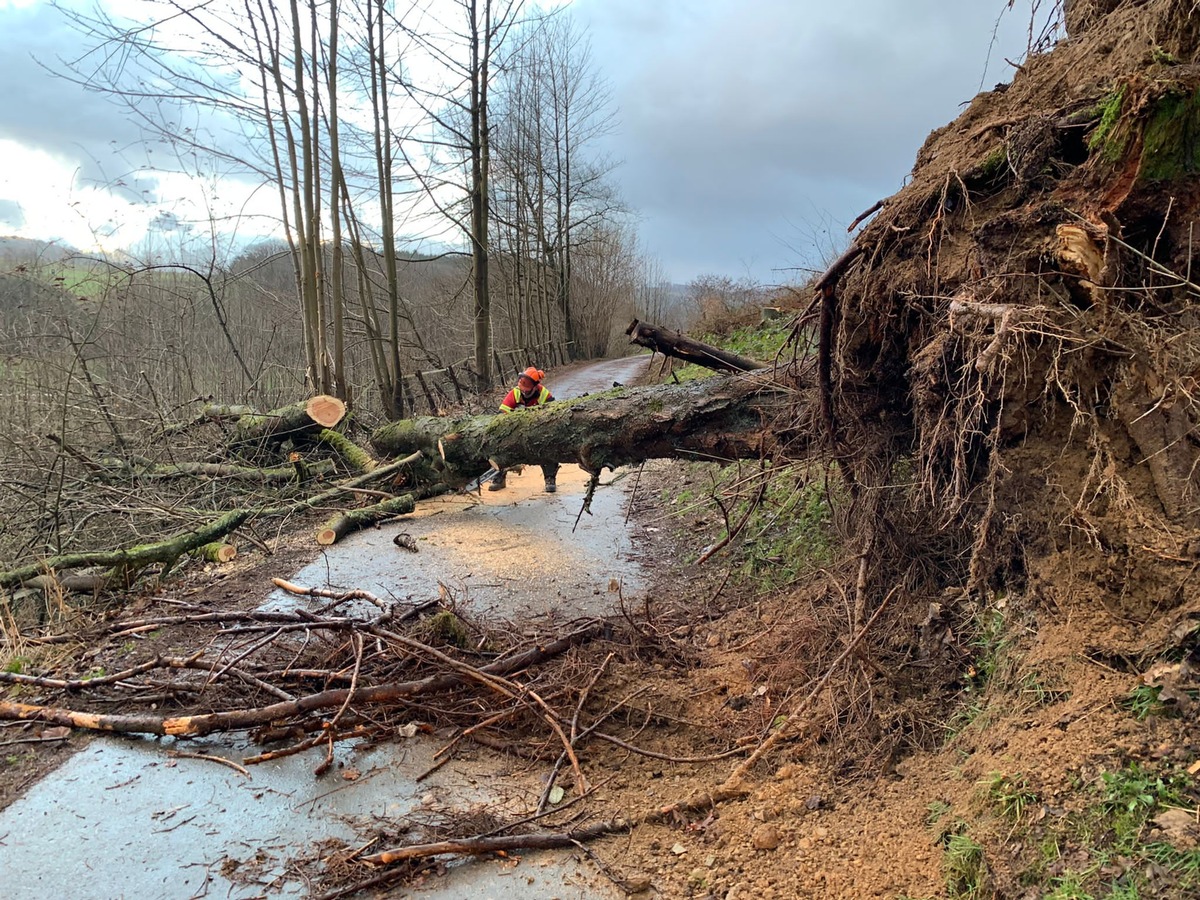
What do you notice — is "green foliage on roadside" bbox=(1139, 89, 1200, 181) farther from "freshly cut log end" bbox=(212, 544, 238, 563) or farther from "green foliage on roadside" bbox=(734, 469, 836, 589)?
"freshly cut log end" bbox=(212, 544, 238, 563)

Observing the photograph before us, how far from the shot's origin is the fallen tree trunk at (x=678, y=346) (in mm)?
4938

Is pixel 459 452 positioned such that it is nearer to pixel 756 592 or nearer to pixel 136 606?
pixel 136 606

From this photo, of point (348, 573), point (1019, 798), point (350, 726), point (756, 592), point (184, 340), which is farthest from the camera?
point (184, 340)

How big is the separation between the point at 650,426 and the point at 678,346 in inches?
26.2

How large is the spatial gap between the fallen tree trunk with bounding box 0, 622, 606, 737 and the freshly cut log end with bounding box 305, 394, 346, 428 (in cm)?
585

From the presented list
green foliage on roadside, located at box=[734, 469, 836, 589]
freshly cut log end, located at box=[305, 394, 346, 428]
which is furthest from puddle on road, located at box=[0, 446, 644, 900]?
freshly cut log end, located at box=[305, 394, 346, 428]

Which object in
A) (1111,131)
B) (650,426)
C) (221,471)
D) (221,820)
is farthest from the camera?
(221,471)

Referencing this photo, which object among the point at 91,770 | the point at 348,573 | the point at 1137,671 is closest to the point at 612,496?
the point at 348,573

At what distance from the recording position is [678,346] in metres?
5.08

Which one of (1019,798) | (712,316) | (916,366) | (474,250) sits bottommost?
(1019,798)

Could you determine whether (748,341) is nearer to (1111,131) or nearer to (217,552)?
(217,552)

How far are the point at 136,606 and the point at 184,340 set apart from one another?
7901 millimetres

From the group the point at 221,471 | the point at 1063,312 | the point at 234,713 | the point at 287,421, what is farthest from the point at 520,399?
the point at 1063,312

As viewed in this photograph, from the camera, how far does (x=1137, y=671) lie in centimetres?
231
